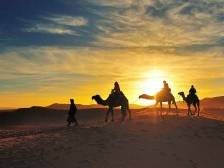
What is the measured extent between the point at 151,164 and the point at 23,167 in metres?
5.90

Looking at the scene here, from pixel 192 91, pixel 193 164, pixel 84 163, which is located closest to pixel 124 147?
pixel 84 163

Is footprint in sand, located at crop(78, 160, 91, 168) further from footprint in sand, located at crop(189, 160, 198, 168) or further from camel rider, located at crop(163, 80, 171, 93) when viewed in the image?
camel rider, located at crop(163, 80, 171, 93)

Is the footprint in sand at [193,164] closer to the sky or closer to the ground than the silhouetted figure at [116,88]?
closer to the ground

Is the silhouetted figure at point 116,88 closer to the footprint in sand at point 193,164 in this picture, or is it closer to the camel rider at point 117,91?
the camel rider at point 117,91

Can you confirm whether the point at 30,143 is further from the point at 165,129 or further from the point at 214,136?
the point at 214,136

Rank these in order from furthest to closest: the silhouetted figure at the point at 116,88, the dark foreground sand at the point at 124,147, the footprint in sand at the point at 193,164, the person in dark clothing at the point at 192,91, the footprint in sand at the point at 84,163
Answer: the person in dark clothing at the point at 192,91 → the silhouetted figure at the point at 116,88 → the footprint in sand at the point at 193,164 → the dark foreground sand at the point at 124,147 → the footprint in sand at the point at 84,163

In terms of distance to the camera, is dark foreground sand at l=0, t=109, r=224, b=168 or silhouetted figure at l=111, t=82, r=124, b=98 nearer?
dark foreground sand at l=0, t=109, r=224, b=168

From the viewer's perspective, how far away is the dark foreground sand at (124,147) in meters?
23.6

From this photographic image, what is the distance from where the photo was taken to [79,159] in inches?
934

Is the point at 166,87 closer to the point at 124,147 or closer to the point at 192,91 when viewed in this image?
the point at 192,91

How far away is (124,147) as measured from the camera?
25.7 m

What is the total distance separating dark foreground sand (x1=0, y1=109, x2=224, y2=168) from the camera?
23.6 meters

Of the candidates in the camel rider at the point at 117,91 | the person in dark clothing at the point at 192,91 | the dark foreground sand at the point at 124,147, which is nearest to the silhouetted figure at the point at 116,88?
the camel rider at the point at 117,91

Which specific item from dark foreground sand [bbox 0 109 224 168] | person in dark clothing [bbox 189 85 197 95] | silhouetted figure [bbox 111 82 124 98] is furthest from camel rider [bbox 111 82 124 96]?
person in dark clothing [bbox 189 85 197 95]
